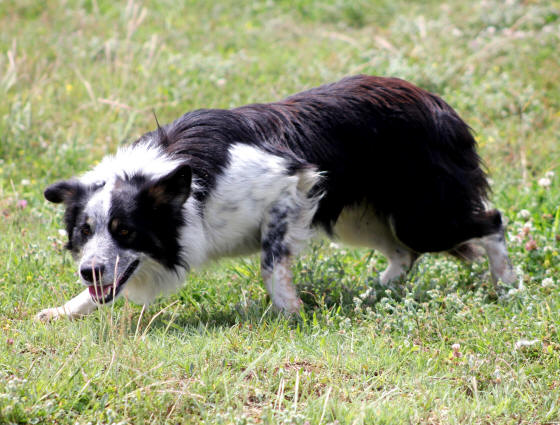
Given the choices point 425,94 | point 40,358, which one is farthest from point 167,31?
point 40,358

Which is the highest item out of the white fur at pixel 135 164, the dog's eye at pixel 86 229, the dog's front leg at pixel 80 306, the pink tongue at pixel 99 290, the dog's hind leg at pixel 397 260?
the white fur at pixel 135 164

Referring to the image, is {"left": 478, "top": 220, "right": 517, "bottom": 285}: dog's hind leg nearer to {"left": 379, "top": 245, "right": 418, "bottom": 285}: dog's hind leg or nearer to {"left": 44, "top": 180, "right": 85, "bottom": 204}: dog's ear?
{"left": 379, "top": 245, "right": 418, "bottom": 285}: dog's hind leg

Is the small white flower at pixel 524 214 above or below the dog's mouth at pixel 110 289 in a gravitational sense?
below

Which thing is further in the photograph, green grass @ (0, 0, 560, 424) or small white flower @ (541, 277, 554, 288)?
small white flower @ (541, 277, 554, 288)

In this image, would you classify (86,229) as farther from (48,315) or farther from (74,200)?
(48,315)

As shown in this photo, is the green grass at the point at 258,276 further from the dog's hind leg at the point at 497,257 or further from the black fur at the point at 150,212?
the black fur at the point at 150,212

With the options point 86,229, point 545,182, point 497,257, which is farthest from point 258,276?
point 545,182

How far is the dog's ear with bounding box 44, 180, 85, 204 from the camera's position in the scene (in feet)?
14.4

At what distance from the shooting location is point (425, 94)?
509 centimetres

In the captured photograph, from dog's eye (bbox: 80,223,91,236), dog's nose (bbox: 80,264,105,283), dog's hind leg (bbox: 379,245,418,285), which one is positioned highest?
→ dog's eye (bbox: 80,223,91,236)

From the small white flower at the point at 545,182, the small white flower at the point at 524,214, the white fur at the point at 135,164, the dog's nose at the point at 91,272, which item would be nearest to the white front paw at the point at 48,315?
the dog's nose at the point at 91,272

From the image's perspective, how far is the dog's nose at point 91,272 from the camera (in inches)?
160

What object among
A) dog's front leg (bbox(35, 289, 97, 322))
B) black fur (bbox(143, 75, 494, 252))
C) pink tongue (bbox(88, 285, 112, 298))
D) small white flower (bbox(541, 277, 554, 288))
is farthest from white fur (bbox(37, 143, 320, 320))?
small white flower (bbox(541, 277, 554, 288))

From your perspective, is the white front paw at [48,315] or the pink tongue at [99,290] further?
the white front paw at [48,315]
